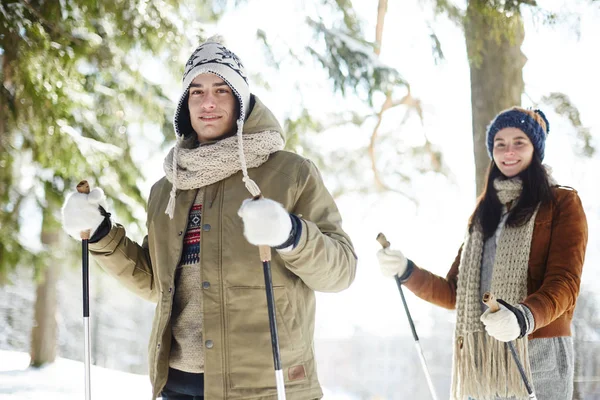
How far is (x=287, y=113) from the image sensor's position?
5.99 meters

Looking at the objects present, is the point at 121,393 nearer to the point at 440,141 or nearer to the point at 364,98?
the point at 364,98

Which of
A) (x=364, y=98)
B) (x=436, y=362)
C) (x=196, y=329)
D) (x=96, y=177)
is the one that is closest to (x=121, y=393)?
(x=96, y=177)

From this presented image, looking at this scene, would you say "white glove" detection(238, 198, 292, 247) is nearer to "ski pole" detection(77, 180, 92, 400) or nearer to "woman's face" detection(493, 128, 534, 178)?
"ski pole" detection(77, 180, 92, 400)

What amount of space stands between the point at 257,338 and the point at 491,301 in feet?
2.60

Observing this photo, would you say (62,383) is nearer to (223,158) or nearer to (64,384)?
(64,384)

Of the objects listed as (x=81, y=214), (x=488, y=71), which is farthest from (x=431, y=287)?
(x=488, y=71)

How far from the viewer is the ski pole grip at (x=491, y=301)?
2.07 m

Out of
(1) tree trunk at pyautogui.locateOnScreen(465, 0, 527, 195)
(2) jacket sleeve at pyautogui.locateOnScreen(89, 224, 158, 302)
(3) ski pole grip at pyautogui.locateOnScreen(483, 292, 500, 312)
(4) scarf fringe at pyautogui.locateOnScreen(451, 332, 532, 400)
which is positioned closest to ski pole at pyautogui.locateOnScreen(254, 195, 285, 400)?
(2) jacket sleeve at pyautogui.locateOnScreen(89, 224, 158, 302)

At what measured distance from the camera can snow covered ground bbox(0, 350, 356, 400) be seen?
5.32 meters

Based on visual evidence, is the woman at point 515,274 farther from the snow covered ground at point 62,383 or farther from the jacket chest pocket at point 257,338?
the snow covered ground at point 62,383

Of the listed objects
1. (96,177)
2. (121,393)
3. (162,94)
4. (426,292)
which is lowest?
(121,393)

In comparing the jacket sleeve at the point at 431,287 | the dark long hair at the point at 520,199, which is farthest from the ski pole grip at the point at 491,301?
the jacket sleeve at the point at 431,287

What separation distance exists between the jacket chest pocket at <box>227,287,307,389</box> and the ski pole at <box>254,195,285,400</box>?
0.21 ft

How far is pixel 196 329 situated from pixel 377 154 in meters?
6.76
